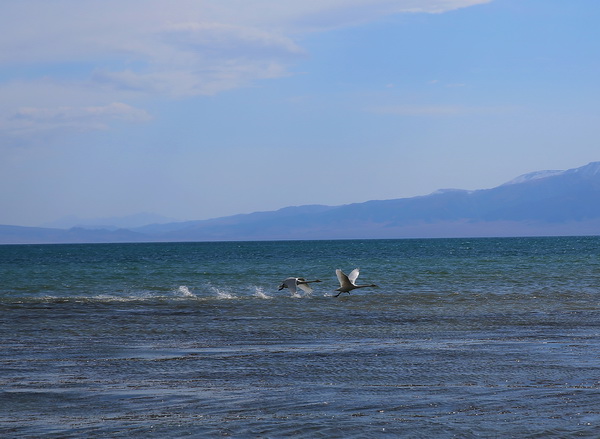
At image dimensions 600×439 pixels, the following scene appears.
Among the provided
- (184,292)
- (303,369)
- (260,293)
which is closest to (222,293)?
(260,293)

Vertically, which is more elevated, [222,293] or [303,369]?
[303,369]

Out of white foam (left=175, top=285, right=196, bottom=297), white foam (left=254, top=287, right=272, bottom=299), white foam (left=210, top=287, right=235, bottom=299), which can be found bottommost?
white foam (left=254, top=287, right=272, bottom=299)

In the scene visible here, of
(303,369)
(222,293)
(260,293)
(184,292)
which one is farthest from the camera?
(184,292)

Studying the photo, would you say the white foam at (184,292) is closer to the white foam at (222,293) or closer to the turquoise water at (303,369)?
the white foam at (222,293)

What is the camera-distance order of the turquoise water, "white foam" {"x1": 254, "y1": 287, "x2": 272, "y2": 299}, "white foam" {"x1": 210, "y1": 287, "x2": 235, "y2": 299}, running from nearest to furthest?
1. the turquoise water
2. "white foam" {"x1": 254, "y1": 287, "x2": 272, "y2": 299}
3. "white foam" {"x1": 210, "y1": 287, "x2": 235, "y2": 299}

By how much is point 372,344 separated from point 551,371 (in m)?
4.96

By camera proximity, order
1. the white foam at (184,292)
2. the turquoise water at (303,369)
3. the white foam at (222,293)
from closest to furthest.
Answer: the turquoise water at (303,369) < the white foam at (222,293) < the white foam at (184,292)

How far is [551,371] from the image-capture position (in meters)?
14.0

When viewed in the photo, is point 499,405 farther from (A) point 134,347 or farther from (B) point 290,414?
(A) point 134,347

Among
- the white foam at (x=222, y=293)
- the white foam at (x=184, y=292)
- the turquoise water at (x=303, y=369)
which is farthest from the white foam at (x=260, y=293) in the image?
the turquoise water at (x=303, y=369)

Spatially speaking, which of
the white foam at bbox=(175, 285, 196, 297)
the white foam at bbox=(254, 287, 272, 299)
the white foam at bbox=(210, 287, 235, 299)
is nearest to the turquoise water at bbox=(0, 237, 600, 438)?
the white foam at bbox=(254, 287, 272, 299)

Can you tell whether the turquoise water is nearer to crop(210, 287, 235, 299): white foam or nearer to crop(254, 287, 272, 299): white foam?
crop(254, 287, 272, 299): white foam

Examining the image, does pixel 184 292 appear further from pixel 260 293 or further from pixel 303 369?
pixel 303 369

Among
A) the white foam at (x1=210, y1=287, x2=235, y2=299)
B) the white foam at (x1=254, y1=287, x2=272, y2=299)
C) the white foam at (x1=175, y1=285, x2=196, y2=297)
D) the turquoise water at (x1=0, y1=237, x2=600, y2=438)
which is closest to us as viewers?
the turquoise water at (x1=0, y1=237, x2=600, y2=438)
